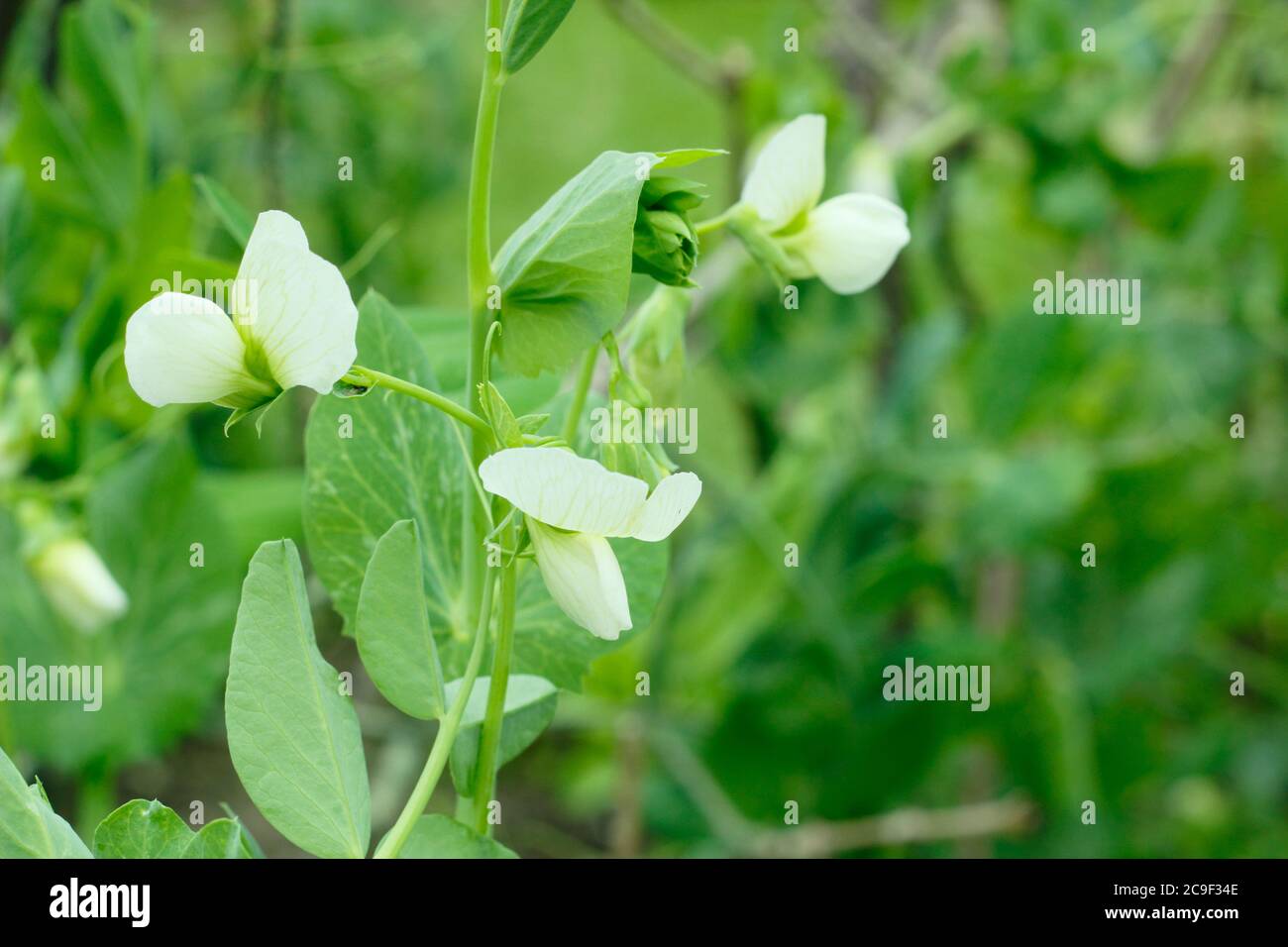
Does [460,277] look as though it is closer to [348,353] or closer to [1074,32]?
[1074,32]

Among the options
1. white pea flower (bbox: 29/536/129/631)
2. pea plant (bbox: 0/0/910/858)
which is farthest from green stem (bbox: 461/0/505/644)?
white pea flower (bbox: 29/536/129/631)

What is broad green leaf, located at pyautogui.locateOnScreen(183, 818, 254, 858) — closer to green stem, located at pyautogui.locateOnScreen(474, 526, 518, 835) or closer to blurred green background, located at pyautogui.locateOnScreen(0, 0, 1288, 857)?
green stem, located at pyautogui.locateOnScreen(474, 526, 518, 835)

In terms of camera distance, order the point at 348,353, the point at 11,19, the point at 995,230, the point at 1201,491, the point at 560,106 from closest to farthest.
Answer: the point at 348,353 < the point at 11,19 < the point at 1201,491 < the point at 995,230 < the point at 560,106

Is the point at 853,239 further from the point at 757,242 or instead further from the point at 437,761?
the point at 437,761

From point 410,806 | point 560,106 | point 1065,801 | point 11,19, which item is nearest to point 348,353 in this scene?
point 410,806

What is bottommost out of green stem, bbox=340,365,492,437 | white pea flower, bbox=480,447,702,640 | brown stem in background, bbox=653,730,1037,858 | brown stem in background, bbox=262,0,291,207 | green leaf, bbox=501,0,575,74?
brown stem in background, bbox=653,730,1037,858

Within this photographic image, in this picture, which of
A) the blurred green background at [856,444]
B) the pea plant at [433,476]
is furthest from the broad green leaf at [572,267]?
the blurred green background at [856,444]
